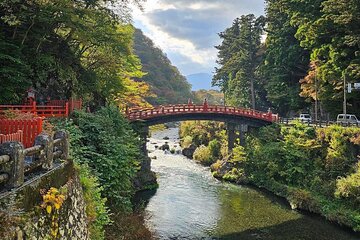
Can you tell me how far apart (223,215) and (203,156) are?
23.6m

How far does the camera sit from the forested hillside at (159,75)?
3927 inches

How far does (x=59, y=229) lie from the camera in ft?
24.9

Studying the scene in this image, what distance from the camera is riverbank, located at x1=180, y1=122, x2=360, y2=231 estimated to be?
24016 mm

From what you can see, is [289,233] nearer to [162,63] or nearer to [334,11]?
[334,11]

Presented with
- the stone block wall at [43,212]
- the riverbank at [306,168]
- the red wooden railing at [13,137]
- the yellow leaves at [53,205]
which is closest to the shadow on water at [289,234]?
the riverbank at [306,168]

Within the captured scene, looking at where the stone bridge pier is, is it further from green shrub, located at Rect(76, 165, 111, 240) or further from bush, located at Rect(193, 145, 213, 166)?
green shrub, located at Rect(76, 165, 111, 240)

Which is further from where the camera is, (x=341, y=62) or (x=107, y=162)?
(x=341, y=62)

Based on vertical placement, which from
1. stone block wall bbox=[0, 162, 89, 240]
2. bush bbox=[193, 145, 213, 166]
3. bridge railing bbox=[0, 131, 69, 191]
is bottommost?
bush bbox=[193, 145, 213, 166]

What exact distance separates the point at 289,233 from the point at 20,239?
60.7 feet

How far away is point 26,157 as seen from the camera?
7816 mm

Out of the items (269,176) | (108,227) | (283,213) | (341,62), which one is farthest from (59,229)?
(341,62)

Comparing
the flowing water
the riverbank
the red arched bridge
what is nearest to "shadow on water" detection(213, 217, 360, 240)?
the flowing water

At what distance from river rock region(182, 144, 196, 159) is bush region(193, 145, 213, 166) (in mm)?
2318

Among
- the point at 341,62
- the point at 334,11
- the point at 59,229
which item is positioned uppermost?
the point at 334,11
